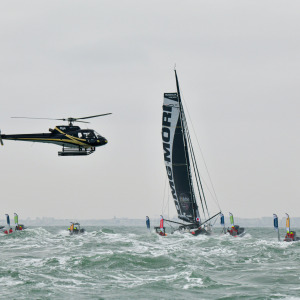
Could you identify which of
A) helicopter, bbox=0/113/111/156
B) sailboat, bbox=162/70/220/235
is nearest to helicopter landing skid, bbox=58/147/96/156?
helicopter, bbox=0/113/111/156

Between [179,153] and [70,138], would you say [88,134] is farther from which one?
[179,153]

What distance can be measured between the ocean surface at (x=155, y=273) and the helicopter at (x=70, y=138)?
8.40 m

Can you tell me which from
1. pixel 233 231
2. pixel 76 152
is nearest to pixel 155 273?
pixel 76 152

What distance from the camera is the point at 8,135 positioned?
4578 centimetres

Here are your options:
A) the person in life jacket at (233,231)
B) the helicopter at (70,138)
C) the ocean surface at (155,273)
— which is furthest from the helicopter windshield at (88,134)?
the person in life jacket at (233,231)

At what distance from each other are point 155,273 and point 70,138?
15620 millimetres

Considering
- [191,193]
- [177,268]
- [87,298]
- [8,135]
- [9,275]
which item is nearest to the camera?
[87,298]

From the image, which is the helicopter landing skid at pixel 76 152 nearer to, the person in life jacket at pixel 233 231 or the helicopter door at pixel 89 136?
the helicopter door at pixel 89 136

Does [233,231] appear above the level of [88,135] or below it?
below

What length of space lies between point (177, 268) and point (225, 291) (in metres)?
8.24

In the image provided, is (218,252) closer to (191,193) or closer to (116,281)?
(116,281)

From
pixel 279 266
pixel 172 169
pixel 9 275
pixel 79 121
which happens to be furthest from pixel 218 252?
pixel 172 169

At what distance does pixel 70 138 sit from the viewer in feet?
148

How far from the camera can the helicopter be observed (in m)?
44.3
